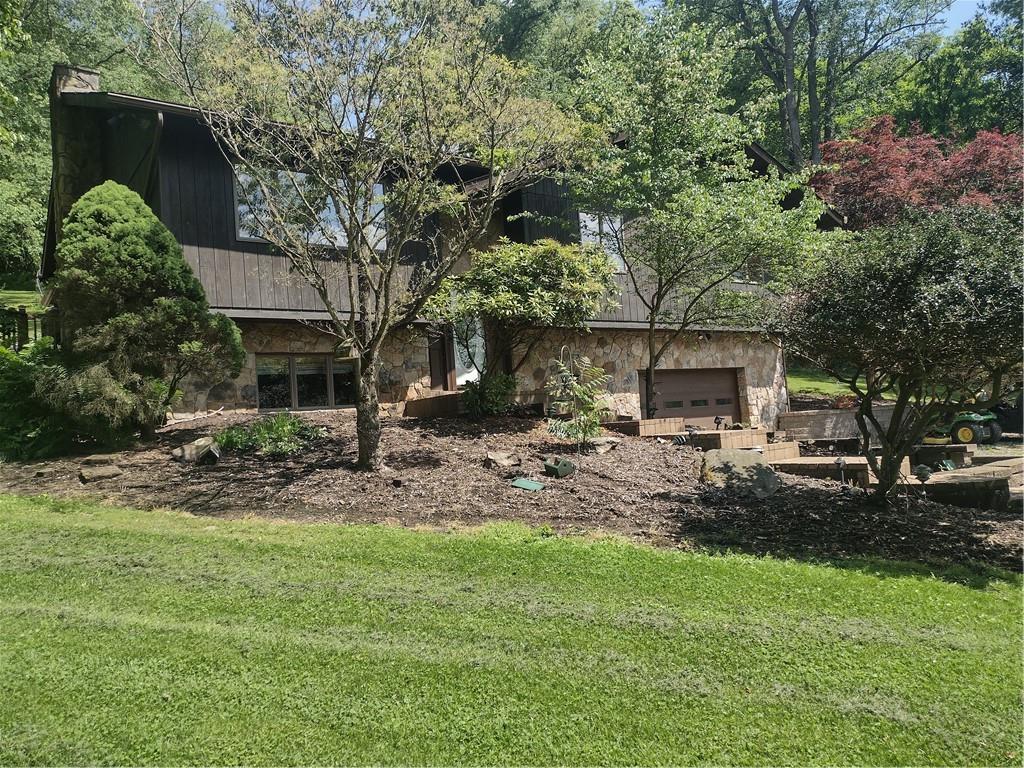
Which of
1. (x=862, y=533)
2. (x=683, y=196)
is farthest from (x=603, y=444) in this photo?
(x=683, y=196)

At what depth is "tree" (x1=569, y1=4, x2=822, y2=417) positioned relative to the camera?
1033 centimetres

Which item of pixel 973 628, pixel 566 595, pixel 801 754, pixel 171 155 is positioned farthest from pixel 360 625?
pixel 171 155

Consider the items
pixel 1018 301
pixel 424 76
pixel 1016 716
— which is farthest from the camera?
pixel 424 76

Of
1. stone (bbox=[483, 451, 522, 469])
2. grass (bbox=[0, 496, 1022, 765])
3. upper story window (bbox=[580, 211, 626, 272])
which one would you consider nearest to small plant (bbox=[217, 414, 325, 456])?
stone (bbox=[483, 451, 522, 469])

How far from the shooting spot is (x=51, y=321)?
877 centimetres

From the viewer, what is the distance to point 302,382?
11156 mm

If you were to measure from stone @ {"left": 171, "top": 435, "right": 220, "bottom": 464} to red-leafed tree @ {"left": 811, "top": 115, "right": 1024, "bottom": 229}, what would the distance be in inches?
667

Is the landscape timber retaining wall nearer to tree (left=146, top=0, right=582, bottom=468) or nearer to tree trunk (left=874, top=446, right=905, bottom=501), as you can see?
tree trunk (left=874, top=446, right=905, bottom=501)

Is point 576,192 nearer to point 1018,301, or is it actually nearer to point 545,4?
point 1018,301

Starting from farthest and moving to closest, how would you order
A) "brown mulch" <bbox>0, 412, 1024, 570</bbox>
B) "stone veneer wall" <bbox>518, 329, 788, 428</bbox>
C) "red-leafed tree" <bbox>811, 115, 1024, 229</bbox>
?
"red-leafed tree" <bbox>811, 115, 1024, 229</bbox> < "stone veneer wall" <bbox>518, 329, 788, 428</bbox> < "brown mulch" <bbox>0, 412, 1024, 570</bbox>

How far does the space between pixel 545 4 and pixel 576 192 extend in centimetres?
1855

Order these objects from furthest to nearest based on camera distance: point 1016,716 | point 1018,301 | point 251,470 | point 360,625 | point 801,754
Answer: point 251,470
point 1018,301
point 360,625
point 1016,716
point 801,754

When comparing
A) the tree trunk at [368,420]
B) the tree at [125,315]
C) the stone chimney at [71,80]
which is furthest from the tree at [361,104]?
the stone chimney at [71,80]

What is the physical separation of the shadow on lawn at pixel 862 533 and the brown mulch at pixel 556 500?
17 mm
